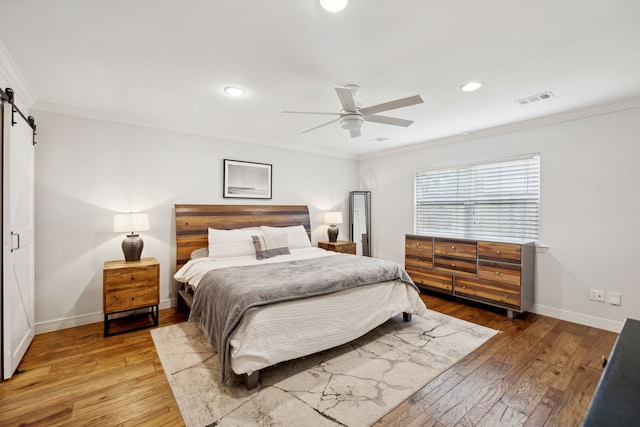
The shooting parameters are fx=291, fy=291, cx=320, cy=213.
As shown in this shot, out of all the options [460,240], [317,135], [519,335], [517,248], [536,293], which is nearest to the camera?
[519,335]

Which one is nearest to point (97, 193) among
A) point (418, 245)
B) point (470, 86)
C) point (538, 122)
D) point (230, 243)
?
point (230, 243)

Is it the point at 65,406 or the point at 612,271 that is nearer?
the point at 65,406

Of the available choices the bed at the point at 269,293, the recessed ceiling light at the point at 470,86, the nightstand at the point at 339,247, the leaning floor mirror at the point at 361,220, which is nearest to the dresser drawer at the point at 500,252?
the bed at the point at 269,293

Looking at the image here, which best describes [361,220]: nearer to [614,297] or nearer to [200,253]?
[200,253]

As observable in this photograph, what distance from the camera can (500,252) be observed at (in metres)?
3.64

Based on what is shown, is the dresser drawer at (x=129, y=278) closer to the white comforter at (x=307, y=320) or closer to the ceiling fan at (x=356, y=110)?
the white comforter at (x=307, y=320)

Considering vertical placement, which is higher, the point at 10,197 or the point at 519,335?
the point at 10,197

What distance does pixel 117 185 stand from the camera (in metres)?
3.54

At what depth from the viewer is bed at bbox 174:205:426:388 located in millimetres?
2150

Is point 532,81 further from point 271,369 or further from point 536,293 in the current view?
point 271,369

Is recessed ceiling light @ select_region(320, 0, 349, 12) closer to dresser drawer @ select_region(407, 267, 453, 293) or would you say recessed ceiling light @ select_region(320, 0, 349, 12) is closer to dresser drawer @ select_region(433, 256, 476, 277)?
dresser drawer @ select_region(433, 256, 476, 277)

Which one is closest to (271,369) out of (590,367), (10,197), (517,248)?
(10,197)

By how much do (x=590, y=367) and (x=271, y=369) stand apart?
2664 millimetres

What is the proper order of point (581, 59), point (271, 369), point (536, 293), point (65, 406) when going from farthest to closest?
1. point (536, 293)
2. point (271, 369)
3. point (581, 59)
4. point (65, 406)
